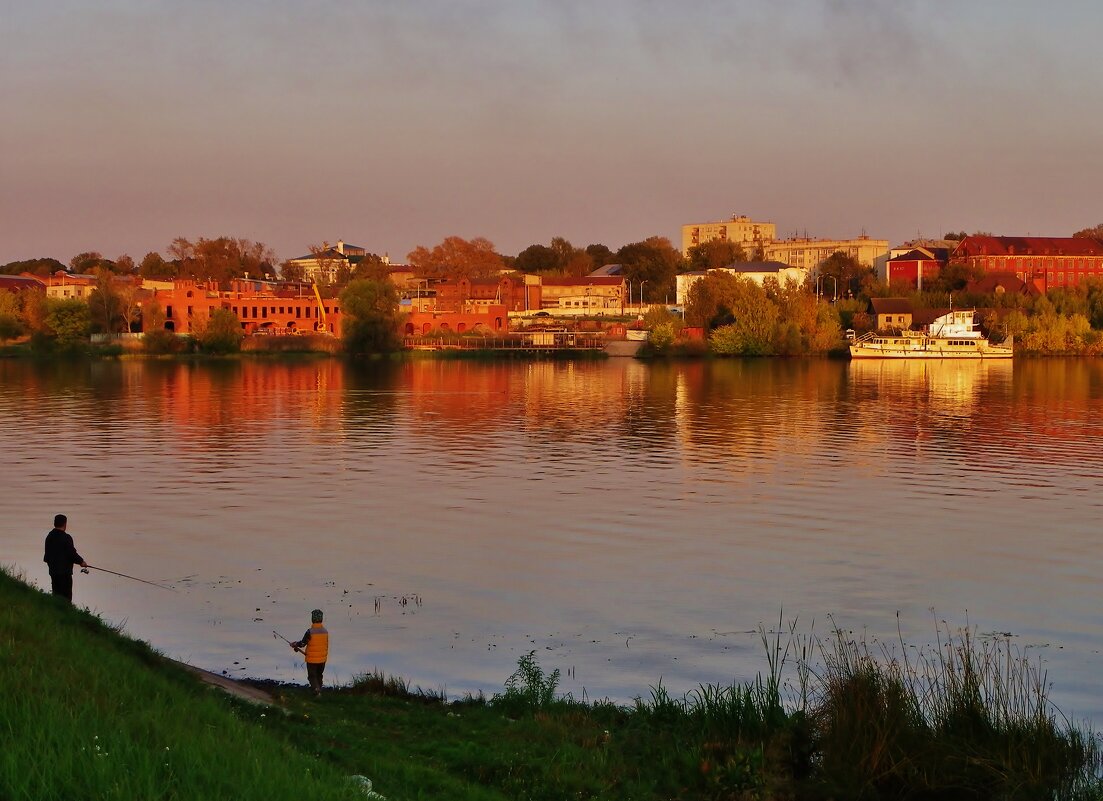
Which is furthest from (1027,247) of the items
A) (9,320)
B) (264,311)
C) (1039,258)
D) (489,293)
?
(9,320)

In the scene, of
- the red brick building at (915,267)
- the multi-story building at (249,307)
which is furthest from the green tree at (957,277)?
the multi-story building at (249,307)

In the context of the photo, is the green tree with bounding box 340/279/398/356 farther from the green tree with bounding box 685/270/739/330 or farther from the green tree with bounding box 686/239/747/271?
the green tree with bounding box 686/239/747/271

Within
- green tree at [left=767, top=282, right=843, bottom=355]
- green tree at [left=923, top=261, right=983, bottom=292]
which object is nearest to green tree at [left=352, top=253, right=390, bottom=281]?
green tree at [left=767, top=282, right=843, bottom=355]

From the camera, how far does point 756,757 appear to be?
10.4 meters

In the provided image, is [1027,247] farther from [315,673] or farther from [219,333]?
[315,673]

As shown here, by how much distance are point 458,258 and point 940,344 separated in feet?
274

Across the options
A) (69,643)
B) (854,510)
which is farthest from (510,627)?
(854,510)

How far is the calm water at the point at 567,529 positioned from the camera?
16.8 meters

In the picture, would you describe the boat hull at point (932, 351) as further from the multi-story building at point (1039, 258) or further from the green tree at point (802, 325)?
the multi-story building at point (1039, 258)

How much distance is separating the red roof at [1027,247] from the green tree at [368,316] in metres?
75.1

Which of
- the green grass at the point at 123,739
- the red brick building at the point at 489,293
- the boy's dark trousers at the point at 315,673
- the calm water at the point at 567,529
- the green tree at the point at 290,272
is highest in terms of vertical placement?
the green tree at the point at 290,272

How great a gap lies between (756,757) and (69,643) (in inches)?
253

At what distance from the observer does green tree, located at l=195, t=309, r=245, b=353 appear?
395ft

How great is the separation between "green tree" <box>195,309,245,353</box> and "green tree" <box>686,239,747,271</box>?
74875mm
